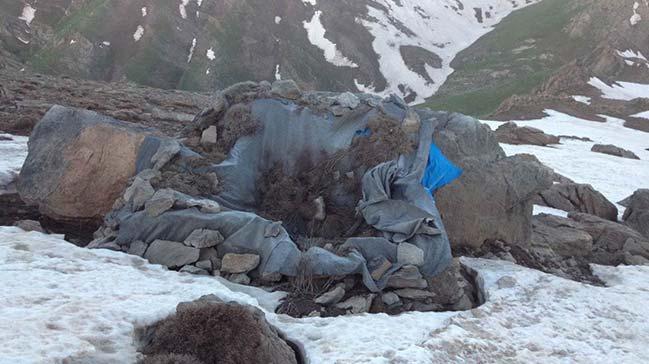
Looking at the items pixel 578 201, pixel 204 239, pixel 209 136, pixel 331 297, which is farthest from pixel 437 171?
pixel 578 201

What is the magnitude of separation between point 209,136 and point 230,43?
79304mm

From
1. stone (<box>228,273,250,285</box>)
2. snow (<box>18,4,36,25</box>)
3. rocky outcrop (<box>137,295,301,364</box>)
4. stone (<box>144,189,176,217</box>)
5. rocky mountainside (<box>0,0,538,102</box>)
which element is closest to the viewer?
rocky outcrop (<box>137,295,301,364</box>)

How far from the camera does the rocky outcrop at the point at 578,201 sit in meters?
18.6

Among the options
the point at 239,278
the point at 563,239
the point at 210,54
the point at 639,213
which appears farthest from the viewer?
the point at 210,54

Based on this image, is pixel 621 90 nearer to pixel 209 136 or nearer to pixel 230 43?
pixel 230 43

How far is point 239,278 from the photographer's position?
887cm

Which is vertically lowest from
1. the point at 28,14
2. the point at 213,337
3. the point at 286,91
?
the point at 213,337

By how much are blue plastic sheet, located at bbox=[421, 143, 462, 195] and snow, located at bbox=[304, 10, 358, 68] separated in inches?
3317

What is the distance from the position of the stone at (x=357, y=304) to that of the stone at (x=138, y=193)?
14.7 feet

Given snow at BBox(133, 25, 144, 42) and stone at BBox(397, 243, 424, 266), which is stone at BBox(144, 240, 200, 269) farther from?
snow at BBox(133, 25, 144, 42)

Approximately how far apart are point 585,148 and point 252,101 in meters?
27.8

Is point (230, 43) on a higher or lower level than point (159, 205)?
higher

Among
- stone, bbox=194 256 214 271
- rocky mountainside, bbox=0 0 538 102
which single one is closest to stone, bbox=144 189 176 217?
stone, bbox=194 256 214 271

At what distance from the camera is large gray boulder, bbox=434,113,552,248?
40.8 ft
